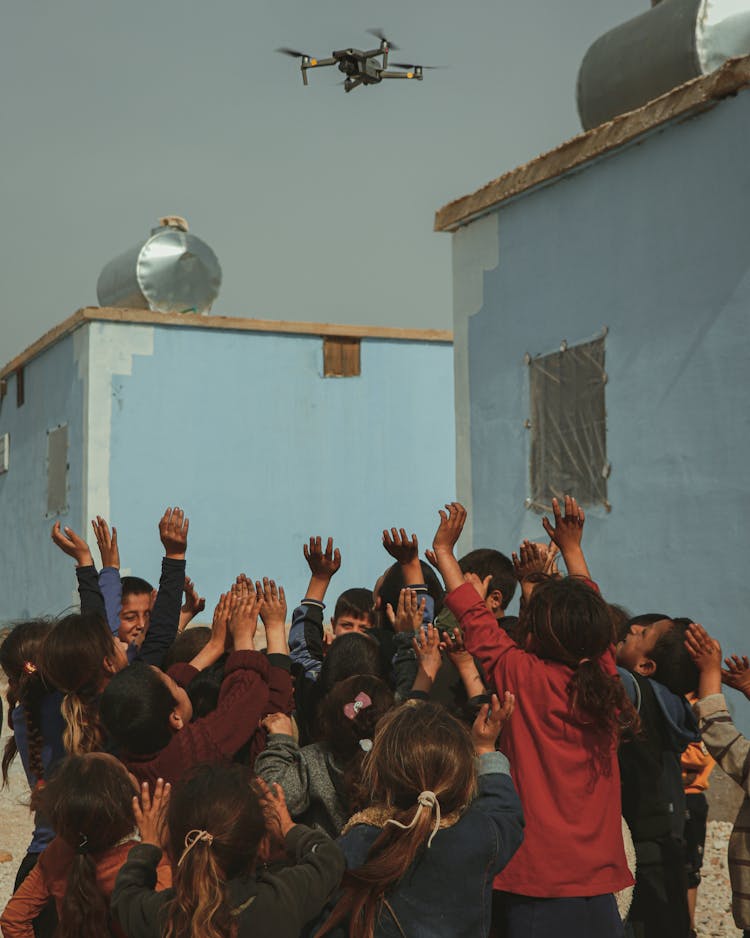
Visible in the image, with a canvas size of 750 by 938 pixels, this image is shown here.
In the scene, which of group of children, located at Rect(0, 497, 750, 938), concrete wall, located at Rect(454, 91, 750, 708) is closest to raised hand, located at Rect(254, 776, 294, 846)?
group of children, located at Rect(0, 497, 750, 938)

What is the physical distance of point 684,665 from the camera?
375 centimetres

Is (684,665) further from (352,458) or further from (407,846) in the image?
(352,458)

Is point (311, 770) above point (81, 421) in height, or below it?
below

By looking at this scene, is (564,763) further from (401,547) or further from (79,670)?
(79,670)

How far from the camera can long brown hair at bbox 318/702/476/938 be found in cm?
248

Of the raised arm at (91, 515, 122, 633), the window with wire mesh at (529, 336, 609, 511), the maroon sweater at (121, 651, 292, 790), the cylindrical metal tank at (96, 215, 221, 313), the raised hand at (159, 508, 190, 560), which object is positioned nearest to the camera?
the maroon sweater at (121, 651, 292, 790)

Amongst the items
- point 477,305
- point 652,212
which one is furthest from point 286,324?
point 652,212

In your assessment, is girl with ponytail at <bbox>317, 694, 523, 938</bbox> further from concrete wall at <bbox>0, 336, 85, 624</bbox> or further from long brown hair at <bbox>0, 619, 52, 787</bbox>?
concrete wall at <bbox>0, 336, 85, 624</bbox>

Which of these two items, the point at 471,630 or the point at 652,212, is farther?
the point at 652,212

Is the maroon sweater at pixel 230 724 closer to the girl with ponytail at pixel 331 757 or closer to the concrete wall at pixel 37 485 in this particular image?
the girl with ponytail at pixel 331 757

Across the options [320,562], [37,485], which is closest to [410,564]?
[320,562]

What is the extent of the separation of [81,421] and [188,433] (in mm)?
1125

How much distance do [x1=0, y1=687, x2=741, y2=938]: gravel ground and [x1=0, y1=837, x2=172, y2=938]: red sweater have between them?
3075 mm

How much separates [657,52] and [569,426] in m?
2.53
